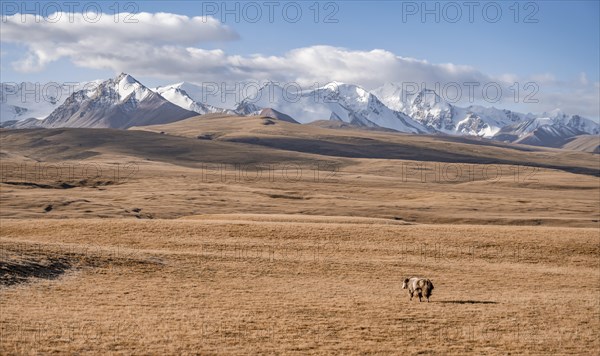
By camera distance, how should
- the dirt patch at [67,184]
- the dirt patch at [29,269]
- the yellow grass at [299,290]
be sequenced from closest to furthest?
the yellow grass at [299,290], the dirt patch at [29,269], the dirt patch at [67,184]

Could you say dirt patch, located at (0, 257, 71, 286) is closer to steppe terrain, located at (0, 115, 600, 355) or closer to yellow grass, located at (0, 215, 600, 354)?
steppe terrain, located at (0, 115, 600, 355)

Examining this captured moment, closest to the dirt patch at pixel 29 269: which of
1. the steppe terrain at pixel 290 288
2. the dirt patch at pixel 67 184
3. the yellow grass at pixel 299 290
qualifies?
the steppe terrain at pixel 290 288

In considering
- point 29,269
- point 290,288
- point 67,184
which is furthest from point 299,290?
point 67,184

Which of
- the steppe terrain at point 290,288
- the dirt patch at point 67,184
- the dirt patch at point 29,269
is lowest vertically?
the dirt patch at point 67,184

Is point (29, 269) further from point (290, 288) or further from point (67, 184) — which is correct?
point (67, 184)

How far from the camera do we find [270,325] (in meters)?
28.1

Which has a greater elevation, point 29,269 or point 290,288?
point 29,269

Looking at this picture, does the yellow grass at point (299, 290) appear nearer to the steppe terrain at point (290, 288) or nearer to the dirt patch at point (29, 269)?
the steppe terrain at point (290, 288)

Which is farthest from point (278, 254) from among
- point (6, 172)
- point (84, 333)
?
point (6, 172)

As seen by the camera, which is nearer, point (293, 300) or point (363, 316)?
point (363, 316)

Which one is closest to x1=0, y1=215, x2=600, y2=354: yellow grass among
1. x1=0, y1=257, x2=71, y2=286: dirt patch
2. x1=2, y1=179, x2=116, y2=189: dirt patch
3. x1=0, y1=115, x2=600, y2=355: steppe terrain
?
x1=0, y1=115, x2=600, y2=355: steppe terrain

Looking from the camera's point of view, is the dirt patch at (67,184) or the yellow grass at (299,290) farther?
the dirt patch at (67,184)

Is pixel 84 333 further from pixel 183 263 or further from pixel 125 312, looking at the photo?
pixel 183 263

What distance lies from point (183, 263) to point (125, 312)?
14099 mm
